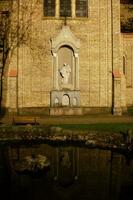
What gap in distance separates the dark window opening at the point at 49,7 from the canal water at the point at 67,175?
17.6m

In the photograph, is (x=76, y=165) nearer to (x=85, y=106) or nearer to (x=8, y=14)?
(x=85, y=106)

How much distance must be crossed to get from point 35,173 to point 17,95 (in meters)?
19.6

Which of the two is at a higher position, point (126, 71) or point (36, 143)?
point (126, 71)

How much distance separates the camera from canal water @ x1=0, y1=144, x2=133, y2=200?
49.1 feet

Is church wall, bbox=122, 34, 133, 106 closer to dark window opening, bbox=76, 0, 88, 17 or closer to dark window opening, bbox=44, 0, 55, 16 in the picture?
dark window opening, bbox=76, 0, 88, 17

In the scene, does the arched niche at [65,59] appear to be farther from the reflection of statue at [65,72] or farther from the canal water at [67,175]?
the canal water at [67,175]

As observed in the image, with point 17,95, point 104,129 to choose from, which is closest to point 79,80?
point 17,95

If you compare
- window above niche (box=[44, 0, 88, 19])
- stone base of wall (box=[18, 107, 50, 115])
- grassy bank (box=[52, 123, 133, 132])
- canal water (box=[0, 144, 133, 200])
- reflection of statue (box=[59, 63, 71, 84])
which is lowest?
canal water (box=[0, 144, 133, 200])

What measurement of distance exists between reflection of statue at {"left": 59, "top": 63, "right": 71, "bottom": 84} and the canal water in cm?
1531

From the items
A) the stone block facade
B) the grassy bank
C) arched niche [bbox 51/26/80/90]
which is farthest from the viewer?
arched niche [bbox 51/26/80/90]

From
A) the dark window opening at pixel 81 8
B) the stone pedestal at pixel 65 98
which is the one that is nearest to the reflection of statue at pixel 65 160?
the stone pedestal at pixel 65 98

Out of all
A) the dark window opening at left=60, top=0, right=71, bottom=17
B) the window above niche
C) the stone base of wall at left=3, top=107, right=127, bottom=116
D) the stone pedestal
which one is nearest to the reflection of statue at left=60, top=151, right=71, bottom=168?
the stone base of wall at left=3, top=107, right=127, bottom=116

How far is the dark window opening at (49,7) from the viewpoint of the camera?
37625 mm

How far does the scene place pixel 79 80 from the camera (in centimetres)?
3753
